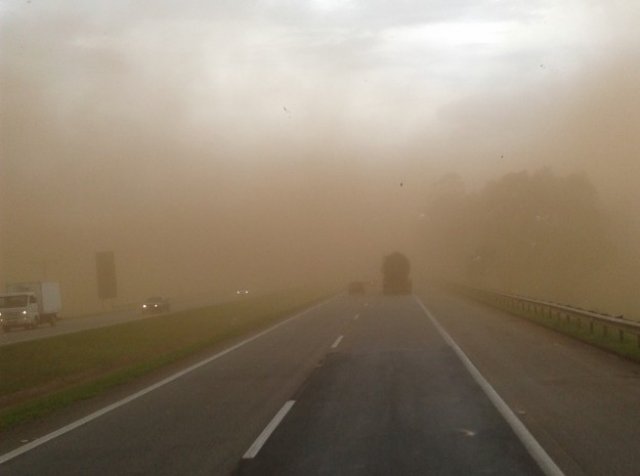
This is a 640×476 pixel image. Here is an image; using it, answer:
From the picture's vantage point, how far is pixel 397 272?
82562 mm

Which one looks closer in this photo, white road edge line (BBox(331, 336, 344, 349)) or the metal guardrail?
the metal guardrail

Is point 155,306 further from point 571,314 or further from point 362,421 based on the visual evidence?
point 362,421

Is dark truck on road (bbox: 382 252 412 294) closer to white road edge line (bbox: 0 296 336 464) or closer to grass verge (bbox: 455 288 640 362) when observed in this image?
grass verge (bbox: 455 288 640 362)

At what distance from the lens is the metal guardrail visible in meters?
23.7

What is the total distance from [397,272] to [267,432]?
7112 centimetres

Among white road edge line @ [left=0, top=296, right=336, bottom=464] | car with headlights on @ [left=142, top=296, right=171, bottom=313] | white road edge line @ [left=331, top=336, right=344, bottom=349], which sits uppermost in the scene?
car with headlights on @ [left=142, top=296, right=171, bottom=313]

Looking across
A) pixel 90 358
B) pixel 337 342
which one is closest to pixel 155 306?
pixel 90 358

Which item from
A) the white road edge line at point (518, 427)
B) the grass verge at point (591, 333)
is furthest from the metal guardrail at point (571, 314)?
the white road edge line at point (518, 427)

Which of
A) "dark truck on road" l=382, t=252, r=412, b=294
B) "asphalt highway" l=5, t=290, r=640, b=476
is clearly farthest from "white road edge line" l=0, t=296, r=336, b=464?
"dark truck on road" l=382, t=252, r=412, b=294

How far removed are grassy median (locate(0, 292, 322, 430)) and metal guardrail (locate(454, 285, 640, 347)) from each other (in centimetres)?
1187

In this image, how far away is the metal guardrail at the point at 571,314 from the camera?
2374cm

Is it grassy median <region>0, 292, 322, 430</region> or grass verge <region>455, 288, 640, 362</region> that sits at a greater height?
grassy median <region>0, 292, 322, 430</region>

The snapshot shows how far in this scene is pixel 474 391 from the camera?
51.4 feet

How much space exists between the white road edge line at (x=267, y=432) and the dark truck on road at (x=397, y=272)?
222ft
